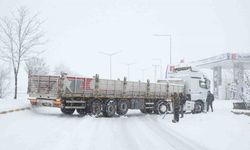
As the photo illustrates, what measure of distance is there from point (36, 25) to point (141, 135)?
70.5 ft

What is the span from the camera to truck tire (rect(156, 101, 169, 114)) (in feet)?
83.8

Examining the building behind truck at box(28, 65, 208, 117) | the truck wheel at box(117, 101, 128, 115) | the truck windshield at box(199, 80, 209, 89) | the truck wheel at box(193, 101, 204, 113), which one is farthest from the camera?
the truck windshield at box(199, 80, 209, 89)

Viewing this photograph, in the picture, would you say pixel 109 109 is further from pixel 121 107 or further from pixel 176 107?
pixel 176 107

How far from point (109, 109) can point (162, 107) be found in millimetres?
5706

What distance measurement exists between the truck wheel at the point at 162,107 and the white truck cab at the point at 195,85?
2.75 meters

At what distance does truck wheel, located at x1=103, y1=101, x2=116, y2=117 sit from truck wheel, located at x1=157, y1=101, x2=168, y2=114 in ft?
16.3

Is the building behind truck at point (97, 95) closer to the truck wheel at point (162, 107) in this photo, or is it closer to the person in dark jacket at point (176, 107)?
the truck wheel at point (162, 107)

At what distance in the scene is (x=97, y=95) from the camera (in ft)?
68.5

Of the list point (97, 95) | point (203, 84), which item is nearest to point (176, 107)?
point (97, 95)

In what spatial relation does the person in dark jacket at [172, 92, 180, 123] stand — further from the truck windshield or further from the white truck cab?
the truck windshield

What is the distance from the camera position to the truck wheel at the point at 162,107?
2555 centimetres

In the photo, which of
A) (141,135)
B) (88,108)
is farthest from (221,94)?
(141,135)

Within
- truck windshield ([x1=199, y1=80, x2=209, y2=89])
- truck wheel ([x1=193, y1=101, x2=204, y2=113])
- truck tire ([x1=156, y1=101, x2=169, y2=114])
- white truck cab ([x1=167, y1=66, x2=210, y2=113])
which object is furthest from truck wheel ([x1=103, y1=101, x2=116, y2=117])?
truck windshield ([x1=199, y1=80, x2=209, y2=89])

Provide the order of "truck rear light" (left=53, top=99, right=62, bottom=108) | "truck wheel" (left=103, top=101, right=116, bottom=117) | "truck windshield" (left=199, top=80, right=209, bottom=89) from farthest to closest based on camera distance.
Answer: "truck windshield" (left=199, top=80, right=209, bottom=89) < "truck wheel" (left=103, top=101, right=116, bottom=117) < "truck rear light" (left=53, top=99, right=62, bottom=108)
